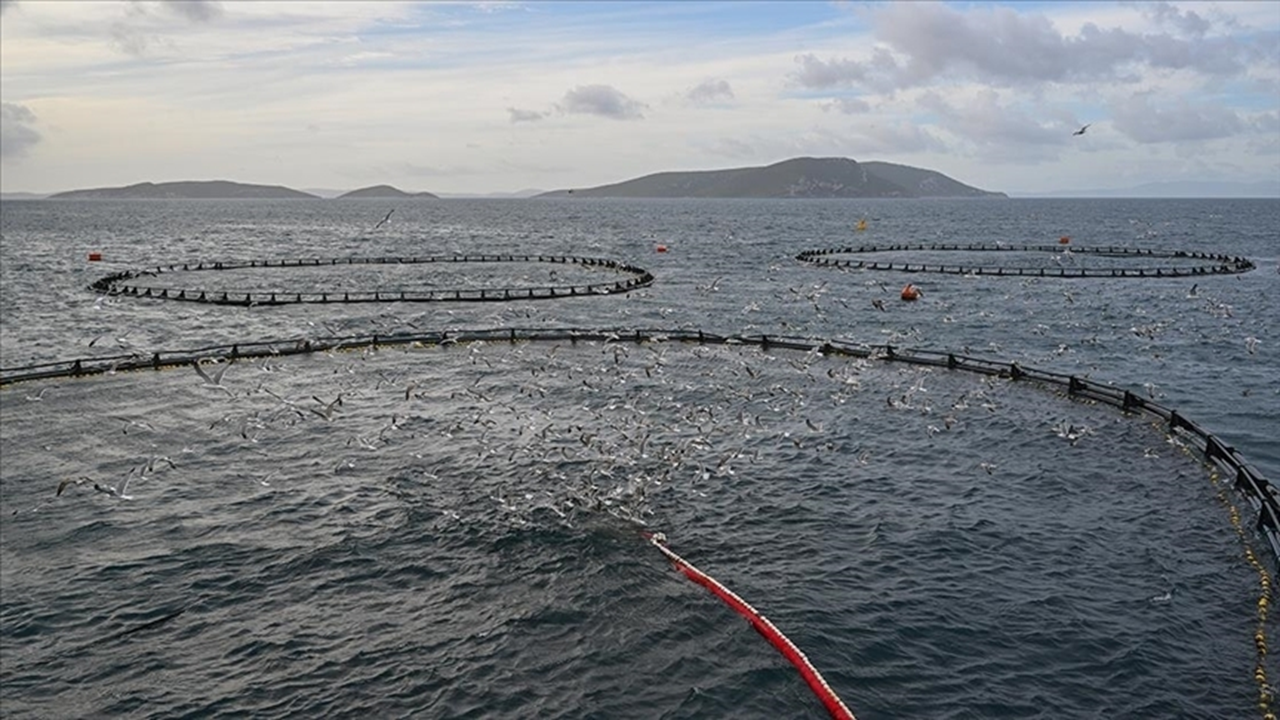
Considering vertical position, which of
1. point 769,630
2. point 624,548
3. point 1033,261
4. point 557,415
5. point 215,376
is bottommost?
point 769,630

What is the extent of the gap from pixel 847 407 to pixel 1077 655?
2420 cm

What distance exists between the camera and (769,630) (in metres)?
24.3

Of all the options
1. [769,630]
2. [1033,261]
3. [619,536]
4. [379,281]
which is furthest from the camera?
[1033,261]

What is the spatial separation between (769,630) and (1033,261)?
401ft

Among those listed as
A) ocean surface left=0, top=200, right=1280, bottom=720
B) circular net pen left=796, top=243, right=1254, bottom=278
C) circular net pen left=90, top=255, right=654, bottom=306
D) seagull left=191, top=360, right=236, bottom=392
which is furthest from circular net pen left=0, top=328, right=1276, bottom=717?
circular net pen left=796, top=243, right=1254, bottom=278

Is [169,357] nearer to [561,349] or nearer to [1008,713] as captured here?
[561,349]

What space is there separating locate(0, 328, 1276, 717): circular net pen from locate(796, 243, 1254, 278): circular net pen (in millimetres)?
66698

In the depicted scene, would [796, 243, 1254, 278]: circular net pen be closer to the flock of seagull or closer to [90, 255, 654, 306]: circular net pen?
[90, 255, 654, 306]: circular net pen

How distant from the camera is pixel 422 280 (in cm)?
11069

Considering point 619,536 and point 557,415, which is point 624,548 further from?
point 557,415

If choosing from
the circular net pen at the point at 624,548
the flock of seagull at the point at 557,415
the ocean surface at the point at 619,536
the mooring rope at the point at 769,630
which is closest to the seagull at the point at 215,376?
the flock of seagull at the point at 557,415

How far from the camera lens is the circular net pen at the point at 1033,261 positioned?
110m

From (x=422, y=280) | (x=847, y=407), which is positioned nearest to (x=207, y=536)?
(x=847, y=407)

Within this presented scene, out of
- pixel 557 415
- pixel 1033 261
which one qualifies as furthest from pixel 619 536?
pixel 1033 261
